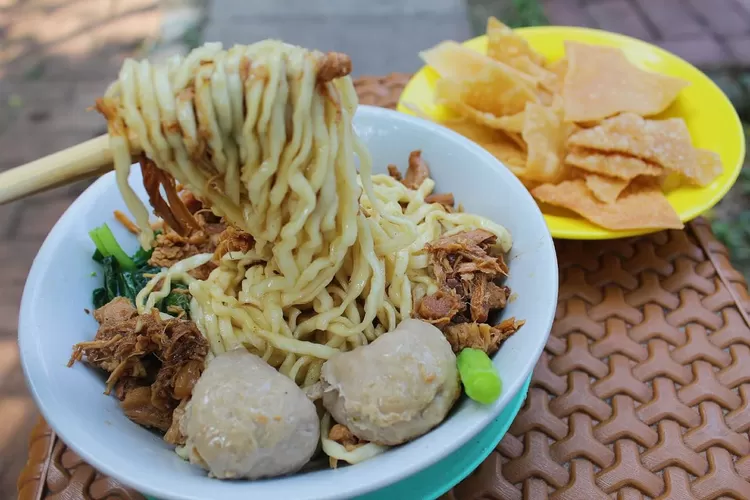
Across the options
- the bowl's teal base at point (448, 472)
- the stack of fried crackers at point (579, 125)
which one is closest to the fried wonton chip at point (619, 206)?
the stack of fried crackers at point (579, 125)

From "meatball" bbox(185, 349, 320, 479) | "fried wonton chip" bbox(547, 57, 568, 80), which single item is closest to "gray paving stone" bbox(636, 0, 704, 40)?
"fried wonton chip" bbox(547, 57, 568, 80)

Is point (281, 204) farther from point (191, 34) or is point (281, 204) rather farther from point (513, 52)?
point (191, 34)

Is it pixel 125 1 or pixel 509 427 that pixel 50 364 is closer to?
pixel 509 427

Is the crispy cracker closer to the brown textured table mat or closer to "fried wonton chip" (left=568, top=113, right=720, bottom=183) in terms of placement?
"fried wonton chip" (left=568, top=113, right=720, bottom=183)

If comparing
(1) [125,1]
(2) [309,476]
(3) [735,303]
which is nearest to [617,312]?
(3) [735,303]

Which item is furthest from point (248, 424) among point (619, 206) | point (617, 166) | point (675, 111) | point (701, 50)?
point (701, 50)
